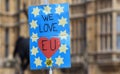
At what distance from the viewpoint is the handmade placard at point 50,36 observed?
341 cm

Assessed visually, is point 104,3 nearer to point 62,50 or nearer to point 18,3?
point 18,3

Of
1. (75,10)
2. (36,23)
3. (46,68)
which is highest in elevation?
(75,10)

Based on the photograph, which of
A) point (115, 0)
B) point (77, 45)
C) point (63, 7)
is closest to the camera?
point (63, 7)

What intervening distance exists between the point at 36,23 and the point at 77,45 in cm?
855

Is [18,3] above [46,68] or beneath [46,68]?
above

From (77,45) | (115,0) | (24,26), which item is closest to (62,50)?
(115,0)

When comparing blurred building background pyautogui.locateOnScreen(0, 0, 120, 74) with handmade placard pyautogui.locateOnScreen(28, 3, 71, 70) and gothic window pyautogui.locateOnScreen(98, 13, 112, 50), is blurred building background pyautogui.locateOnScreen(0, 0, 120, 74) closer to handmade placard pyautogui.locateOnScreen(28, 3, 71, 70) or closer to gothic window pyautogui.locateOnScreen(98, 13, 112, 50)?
gothic window pyautogui.locateOnScreen(98, 13, 112, 50)

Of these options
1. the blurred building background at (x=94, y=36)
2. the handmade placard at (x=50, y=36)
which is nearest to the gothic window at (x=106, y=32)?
the blurred building background at (x=94, y=36)

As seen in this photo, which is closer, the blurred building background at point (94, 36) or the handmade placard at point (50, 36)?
the handmade placard at point (50, 36)

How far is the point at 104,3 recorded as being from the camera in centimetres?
1126

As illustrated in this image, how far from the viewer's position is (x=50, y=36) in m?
3.47

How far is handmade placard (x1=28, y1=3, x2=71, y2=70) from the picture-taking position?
3.41 m

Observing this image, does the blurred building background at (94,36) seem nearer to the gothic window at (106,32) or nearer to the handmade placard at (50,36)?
the gothic window at (106,32)

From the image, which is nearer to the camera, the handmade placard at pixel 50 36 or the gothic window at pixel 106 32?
the handmade placard at pixel 50 36
